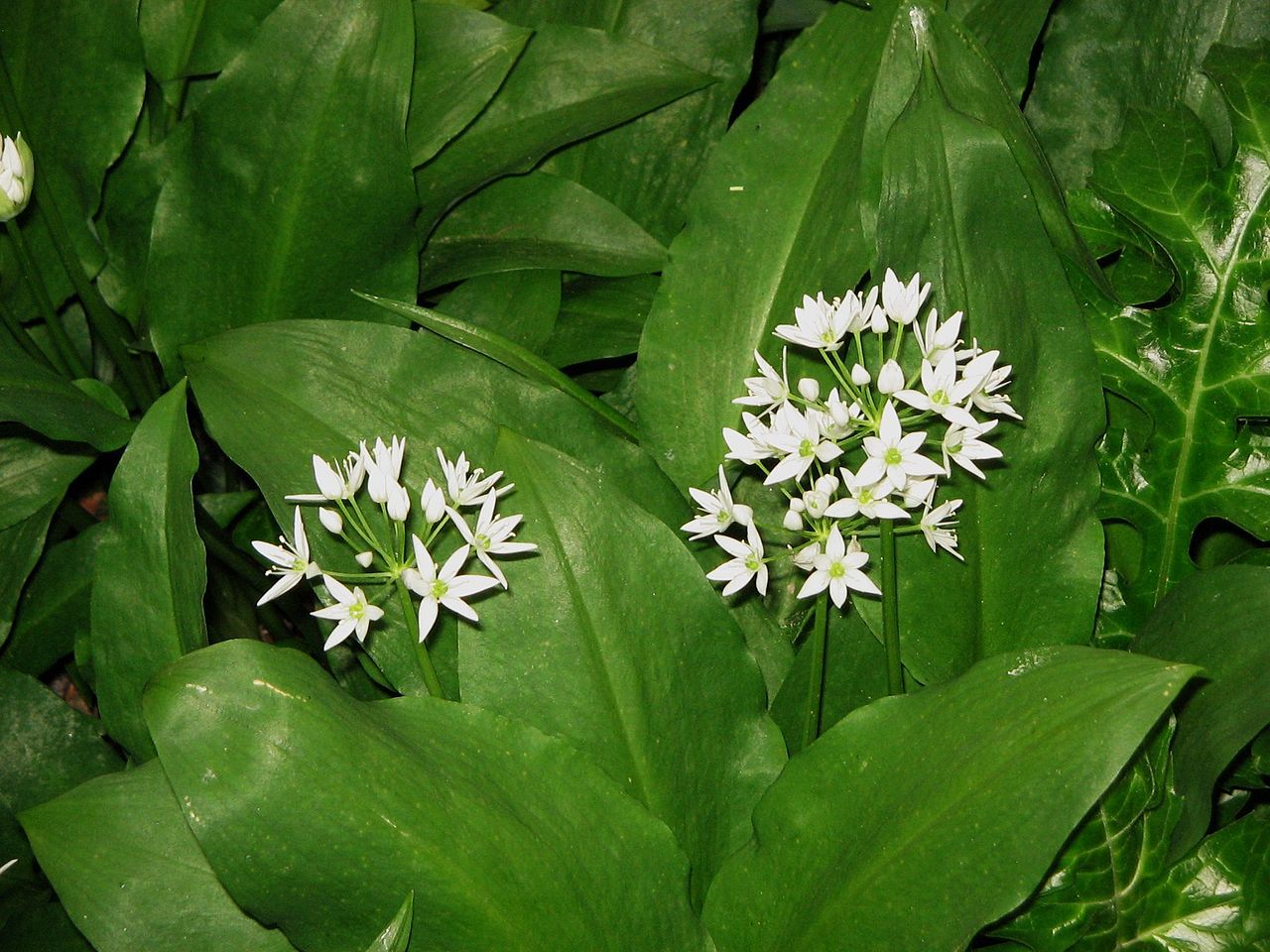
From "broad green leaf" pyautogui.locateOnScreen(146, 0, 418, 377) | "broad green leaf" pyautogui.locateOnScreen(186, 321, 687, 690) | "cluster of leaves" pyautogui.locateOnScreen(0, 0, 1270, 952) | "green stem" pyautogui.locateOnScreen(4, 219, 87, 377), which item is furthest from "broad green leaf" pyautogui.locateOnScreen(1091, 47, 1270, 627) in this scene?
"green stem" pyautogui.locateOnScreen(4, 219, 87, 377)

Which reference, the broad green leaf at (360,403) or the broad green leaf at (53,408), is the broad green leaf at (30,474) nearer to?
the broad green leaf at (53,408)

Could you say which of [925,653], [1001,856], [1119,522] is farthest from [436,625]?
[1119,522]

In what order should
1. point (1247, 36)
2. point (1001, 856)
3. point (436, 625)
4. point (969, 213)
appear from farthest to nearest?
point (1247, 36), point (436, 625), point (969, 213), point (1001, 856)

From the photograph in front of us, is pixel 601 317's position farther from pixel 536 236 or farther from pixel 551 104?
pixel 551 104

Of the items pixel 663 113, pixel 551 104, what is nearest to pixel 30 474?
pixel 551 104

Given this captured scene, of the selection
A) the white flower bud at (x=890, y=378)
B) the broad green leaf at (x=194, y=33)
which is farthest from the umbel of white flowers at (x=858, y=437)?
the broad green leaf at (x=194, y=33)

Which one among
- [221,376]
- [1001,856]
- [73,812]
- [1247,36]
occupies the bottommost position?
[73,812]

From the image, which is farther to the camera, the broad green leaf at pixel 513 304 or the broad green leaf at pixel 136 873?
the broad green leaf at pixel 513 304

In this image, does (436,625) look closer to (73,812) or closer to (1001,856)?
(73,812)
